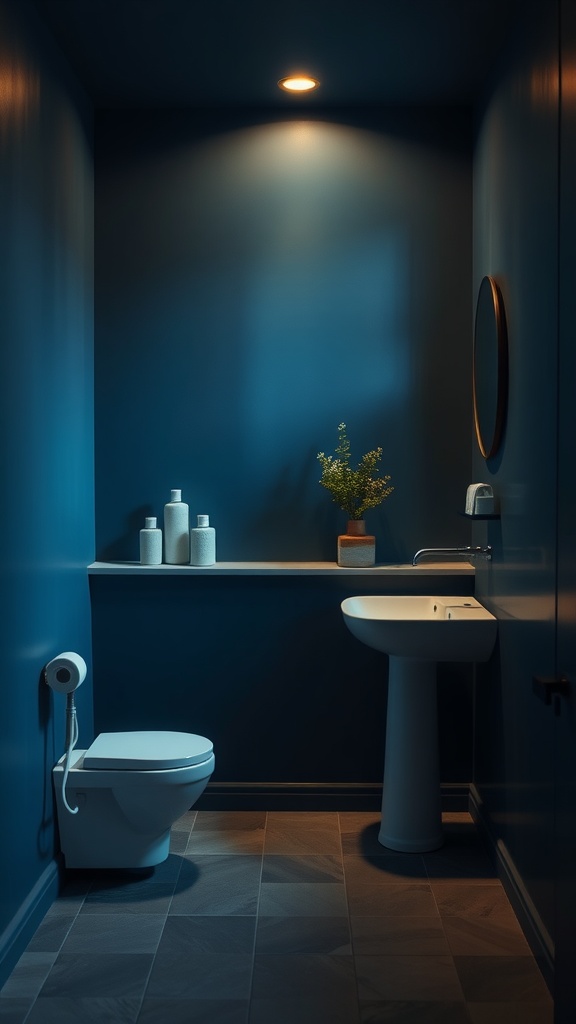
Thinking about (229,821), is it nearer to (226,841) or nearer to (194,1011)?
(226,841)

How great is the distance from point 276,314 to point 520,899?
7.14 feet

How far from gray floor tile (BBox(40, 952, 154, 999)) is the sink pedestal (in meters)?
1.03

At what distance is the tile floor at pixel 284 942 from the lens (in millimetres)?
2355

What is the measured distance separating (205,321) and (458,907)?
86.7 inches

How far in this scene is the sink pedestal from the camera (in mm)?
3285

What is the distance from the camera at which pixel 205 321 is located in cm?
373

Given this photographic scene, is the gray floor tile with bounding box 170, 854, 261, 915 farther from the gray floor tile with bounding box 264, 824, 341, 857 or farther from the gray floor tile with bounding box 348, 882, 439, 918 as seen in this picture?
the gray floor tile with bounding box 348, 882, 439, 918

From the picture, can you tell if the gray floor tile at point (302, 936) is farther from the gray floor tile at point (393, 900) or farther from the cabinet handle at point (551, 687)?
the cabinet handle at point (551, 687)

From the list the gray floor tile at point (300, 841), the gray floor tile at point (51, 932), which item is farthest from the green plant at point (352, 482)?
the gray floor tile at point (51, 932)

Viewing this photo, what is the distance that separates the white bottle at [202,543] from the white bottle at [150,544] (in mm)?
126

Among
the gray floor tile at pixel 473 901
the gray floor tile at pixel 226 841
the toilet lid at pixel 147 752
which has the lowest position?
the gray floor tile at pixel 473 901

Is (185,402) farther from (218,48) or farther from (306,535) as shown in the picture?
(218,48)

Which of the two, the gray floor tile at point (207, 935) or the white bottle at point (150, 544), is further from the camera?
the white bottle at point (150, 544)

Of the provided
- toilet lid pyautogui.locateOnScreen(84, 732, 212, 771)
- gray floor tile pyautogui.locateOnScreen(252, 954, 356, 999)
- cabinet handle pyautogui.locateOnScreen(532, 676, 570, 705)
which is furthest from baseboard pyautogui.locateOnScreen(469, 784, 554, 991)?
toilet lid pyautogui.locateOnScreen(84, 732, 212, 771)
